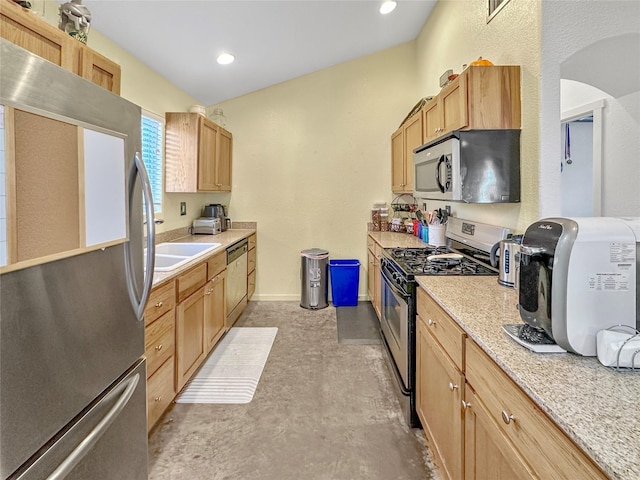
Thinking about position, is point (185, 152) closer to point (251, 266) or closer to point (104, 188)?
point (251, 266)

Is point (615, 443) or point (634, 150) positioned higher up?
point (634, 150)

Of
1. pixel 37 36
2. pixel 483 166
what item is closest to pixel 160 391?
pixel 37 36

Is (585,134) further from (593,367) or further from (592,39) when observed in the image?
(593,367)

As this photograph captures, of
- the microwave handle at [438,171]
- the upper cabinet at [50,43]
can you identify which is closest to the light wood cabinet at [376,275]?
the microwave handle at [438,171]

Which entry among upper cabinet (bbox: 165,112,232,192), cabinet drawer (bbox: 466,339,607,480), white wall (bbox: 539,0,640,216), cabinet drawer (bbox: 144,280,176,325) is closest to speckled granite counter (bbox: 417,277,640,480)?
cabinet drawer (bbox: 466,339,607,480)

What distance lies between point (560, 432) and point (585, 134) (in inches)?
139

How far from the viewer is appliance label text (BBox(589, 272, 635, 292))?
1037 mm

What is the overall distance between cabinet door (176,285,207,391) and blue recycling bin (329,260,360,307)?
2.03 m

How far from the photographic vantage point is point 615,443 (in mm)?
684

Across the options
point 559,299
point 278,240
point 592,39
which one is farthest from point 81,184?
point 278,240

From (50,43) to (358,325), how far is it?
3302mm

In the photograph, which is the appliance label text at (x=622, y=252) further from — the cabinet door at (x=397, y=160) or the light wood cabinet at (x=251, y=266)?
the light wood cabinet at (x=251, y=266)

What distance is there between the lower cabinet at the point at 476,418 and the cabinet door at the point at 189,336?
4.79 ft

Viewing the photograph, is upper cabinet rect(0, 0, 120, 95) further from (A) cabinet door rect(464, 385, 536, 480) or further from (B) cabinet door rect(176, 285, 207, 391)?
(A) cabinet door rect(464, 385, 536, 480)
